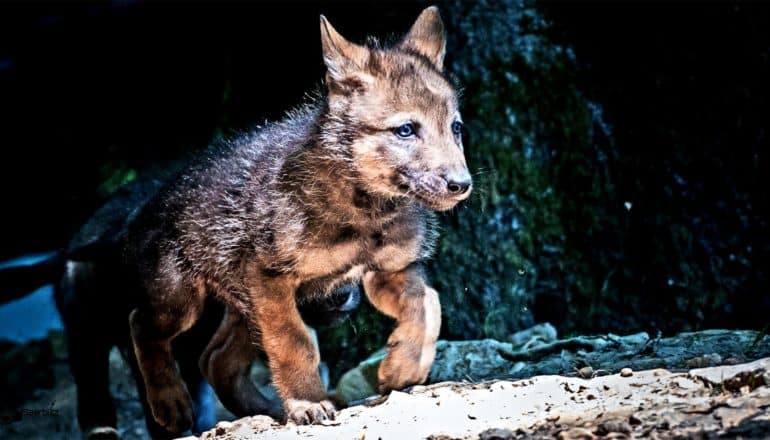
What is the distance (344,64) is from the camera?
517 cm

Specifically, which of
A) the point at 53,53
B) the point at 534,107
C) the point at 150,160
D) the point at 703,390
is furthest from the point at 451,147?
the point at 53,53

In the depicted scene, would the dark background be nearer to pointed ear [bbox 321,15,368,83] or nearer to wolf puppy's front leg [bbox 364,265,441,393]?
wolf puppy's front leg [bbox 364,265,441,393]

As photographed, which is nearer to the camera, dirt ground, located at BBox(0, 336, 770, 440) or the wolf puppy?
dirt ground, located at BBox(0, 336, 770, 440)

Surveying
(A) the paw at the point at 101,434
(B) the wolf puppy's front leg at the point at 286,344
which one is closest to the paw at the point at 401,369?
(B) the wolf puppy's front leg at the point at 286,344

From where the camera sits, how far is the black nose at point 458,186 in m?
4.73

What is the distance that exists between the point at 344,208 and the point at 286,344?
77 centimetres

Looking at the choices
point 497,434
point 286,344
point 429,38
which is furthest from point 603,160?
point 497,434

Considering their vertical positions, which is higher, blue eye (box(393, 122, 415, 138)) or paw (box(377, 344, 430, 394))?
blue eye (box(393, 122, 415, 138))

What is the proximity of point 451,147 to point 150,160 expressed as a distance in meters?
4.49

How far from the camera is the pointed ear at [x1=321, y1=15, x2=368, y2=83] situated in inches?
202

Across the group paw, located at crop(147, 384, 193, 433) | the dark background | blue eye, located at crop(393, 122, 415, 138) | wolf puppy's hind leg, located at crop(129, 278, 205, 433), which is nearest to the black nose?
blue eye, located at crop(393, 122, 415, 138)

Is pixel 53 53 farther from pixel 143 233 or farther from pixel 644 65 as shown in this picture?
A: pixel 644 65

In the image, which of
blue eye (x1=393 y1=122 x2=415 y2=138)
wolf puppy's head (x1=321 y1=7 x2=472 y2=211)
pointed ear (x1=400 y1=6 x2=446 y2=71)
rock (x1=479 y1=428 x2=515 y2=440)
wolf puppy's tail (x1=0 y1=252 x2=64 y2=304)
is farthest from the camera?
wolf puppy's tail (x1=0 y1=252 x2=64 y2=304)

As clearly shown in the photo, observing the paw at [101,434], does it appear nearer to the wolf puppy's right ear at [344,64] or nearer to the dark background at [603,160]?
the dark background at [603,160]
